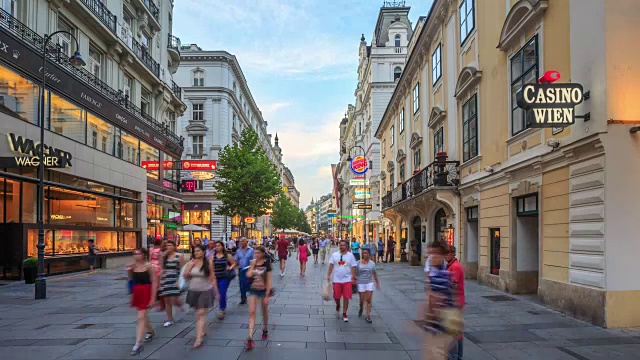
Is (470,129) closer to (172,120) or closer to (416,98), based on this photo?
(416,98)

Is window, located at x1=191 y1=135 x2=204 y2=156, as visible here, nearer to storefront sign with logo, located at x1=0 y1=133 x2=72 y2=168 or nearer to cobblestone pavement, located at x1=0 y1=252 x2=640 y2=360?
storefront sign with logo, located at x1=0 y1=133 x2=72 y2=168

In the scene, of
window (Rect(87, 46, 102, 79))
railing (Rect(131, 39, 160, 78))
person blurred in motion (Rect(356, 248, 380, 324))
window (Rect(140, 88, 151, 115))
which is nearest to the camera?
person blurred in motion (Rect(356, 248, 380, 324))

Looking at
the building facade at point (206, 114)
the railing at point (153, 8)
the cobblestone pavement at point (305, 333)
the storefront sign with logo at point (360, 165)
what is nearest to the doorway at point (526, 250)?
the cobblestone pavement at point (305, 333)

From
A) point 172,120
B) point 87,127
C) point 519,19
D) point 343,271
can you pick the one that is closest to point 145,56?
point 172,120

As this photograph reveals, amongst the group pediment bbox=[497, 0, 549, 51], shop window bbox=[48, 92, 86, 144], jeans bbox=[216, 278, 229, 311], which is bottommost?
jeans bbox=[216, 278, 229, 311]

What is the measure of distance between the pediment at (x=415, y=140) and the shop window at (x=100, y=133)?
16178mm

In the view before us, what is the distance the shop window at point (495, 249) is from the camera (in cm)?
1575

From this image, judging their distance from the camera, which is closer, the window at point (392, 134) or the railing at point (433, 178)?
the railing at point (433, 178)

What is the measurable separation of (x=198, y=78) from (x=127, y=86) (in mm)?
28020

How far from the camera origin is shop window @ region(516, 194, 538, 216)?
13.2 meters

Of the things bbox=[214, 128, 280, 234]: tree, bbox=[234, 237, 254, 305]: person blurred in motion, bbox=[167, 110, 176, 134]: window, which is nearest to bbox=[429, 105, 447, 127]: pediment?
bbox=[234, 237, 254, 305]: person blurred in motion

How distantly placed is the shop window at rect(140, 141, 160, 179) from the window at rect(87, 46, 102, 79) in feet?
18.2

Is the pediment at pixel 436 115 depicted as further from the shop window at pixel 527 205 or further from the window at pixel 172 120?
the window at pixel 172 120

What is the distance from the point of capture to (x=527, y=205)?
13727mm
